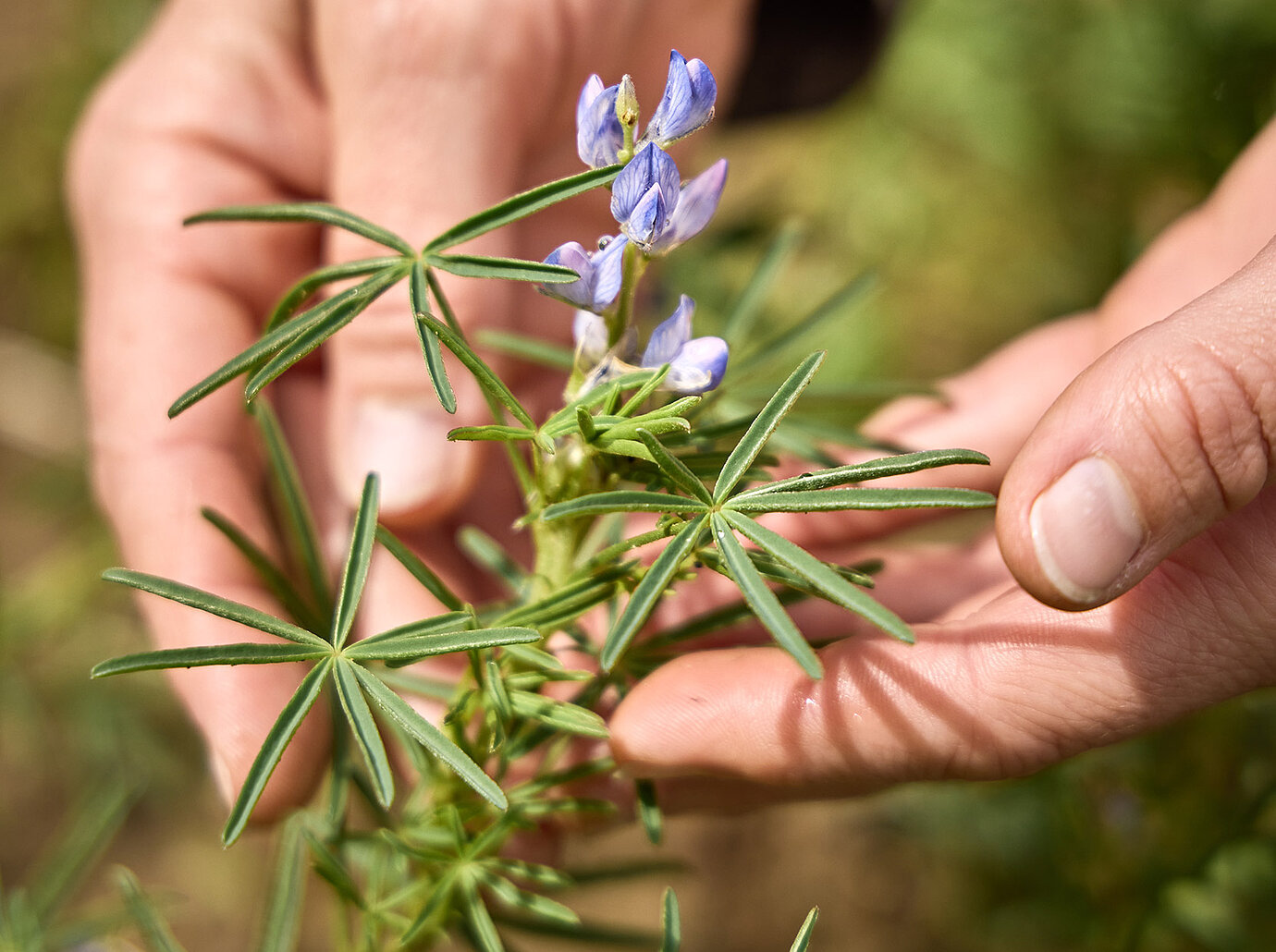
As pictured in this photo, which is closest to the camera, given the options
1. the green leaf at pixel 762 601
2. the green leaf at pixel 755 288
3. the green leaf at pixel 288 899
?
the green leaf at pixel 762 601

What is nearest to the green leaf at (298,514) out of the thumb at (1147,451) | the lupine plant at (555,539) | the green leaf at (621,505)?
the lupine plant at (555,539)

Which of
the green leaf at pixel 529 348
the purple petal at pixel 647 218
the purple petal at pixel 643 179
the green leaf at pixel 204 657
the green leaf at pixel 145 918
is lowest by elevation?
the green leaf at pixel 145 918

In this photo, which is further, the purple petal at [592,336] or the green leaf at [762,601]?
the purple petal at [592,336]

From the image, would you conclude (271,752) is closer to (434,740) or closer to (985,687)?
(434,740)

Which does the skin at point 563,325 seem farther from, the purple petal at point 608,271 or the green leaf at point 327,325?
the green leaf at point 327,325

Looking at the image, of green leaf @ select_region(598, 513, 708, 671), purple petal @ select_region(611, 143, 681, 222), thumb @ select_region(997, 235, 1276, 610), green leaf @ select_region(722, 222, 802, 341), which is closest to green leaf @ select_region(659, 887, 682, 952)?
green leaf @ select_region(598, 513, 708, 671)

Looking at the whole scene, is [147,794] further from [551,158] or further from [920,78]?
[920,78]

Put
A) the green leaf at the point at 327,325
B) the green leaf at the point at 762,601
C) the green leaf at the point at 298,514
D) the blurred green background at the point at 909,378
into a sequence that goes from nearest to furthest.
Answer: the green leaf at the point at 762,601 → the green leaf at the point at 327,325 → the green leaf at the point at 298,514 → the blurred green background at the point at 909,378
